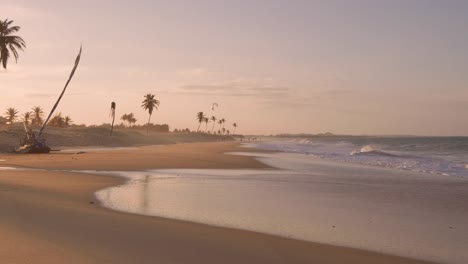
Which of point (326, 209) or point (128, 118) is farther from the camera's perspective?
point (128, 118)

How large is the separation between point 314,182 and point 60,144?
46.1 meters

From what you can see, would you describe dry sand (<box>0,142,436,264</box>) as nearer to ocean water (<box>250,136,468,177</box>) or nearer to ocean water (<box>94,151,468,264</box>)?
ocean water (<box>94,151,468,264</box>)

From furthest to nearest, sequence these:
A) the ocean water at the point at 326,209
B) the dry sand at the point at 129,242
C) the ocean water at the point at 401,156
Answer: the ocean water at the point at 401,156 < the ocean water at the point at 326,209 < the dry sand at the point at 129,242

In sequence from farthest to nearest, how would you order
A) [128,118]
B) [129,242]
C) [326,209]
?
[128,118] → [326,209] → [129,242]

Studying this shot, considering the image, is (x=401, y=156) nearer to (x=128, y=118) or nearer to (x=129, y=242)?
(x=129, y=242)

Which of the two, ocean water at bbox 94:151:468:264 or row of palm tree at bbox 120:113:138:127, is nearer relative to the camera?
ocean water at bbox 94:151:468:264

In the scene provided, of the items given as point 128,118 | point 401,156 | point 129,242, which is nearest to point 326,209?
point 129,242

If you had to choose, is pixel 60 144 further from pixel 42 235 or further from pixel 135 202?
pixel 42 235

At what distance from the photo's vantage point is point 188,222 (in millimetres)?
8977

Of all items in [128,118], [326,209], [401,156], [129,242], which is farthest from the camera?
[128,118]

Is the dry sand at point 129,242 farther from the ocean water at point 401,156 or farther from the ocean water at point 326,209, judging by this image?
the ocean water at point 401,156

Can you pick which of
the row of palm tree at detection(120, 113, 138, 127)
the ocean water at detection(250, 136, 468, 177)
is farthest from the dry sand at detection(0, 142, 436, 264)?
the row of palm tree at detection(120, 113, 138, 127)

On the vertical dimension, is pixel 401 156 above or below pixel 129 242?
above

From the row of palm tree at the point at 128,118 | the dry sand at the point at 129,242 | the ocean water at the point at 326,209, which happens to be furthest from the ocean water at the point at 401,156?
the row of palm tree at the point at 128,118
